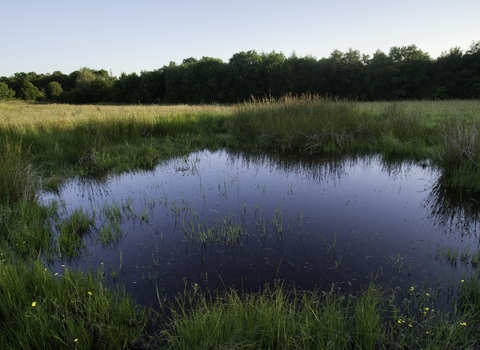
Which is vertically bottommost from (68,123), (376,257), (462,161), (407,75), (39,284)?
(376,257)

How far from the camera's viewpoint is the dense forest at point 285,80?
96.0 ft

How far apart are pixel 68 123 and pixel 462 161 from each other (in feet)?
35.4

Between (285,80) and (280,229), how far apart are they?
Result: 4065cm

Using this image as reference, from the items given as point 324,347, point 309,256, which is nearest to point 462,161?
point 309,256

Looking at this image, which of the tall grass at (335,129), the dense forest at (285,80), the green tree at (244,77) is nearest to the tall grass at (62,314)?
the tall grass at (335,129)

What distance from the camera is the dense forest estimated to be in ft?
96.0

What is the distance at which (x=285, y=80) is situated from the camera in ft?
136

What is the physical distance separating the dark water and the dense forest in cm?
1412

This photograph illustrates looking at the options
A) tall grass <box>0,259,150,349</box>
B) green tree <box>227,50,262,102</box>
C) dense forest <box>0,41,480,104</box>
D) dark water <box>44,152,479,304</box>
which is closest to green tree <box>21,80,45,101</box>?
dense forest <box>0,41,480,104</box>

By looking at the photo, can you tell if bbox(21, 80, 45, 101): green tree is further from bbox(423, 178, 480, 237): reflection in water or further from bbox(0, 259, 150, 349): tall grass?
bbox(423, 178, 480, 237): reflection in water

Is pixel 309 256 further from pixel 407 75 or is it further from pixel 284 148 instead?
pixel 407 75

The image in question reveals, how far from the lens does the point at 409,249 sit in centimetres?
345

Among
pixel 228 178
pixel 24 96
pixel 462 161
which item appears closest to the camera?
pixel 462 161

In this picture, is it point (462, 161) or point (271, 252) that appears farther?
point (462, 161)
